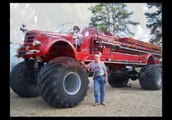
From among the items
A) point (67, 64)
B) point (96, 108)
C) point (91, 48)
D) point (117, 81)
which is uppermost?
point (91, 48)

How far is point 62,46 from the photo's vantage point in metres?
8.26

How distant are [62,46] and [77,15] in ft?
120

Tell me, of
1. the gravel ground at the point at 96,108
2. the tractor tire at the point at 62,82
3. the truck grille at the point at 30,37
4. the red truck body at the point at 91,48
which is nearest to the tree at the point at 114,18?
the red truck body at the point at 91,48

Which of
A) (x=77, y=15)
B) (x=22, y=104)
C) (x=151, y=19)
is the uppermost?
(x=77, y=15)

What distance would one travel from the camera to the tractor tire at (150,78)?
10.8m

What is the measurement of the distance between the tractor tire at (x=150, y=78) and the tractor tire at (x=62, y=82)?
149 inches

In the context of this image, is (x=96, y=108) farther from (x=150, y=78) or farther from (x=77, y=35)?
(x=150, y=78)

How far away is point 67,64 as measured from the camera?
7.44 meters

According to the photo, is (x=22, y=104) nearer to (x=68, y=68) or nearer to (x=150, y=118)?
(x=68, y=68)

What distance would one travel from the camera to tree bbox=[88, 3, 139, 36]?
78.1ft

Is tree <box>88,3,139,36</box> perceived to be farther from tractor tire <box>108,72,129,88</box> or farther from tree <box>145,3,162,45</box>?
tractor tire <box>108,72,129,88</box>


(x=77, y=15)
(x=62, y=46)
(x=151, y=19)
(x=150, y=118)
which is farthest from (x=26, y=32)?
(x=77, y=15)

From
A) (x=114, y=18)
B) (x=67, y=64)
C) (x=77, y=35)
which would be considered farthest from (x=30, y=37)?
(x=114, y=18)

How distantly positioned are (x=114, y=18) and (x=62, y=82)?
17614 mm
